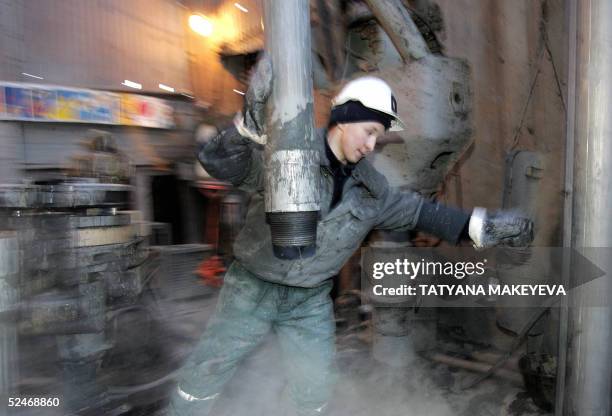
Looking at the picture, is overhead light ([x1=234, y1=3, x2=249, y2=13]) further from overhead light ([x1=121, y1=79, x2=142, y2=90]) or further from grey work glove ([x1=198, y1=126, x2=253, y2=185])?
grey work glove ([x1=198, y1=126, x2=253, y2=185])

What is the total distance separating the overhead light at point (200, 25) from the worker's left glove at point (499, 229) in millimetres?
3918

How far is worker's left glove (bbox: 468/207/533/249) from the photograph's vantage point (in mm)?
2123

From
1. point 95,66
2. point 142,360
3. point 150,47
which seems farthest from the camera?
point 150,47

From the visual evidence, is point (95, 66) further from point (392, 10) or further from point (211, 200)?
point (392, 10)

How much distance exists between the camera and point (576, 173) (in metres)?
2.09

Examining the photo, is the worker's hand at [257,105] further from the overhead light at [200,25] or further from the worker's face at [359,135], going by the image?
the overhead light at [200,25]

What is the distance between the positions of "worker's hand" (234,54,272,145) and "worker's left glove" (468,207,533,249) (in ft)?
3.83

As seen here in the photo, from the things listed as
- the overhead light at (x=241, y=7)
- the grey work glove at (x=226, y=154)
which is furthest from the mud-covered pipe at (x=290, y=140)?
the overhead light at (x=241, y=7)

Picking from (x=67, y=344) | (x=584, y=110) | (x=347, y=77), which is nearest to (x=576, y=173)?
(x=584, y=110)

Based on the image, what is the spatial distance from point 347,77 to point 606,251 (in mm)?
2055

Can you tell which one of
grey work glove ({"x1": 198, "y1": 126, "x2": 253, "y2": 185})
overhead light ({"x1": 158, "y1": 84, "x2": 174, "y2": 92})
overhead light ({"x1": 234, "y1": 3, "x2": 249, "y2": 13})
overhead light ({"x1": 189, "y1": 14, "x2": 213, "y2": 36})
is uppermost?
overhead light ({"x1": 234, "y1": 3, "x2": 249, "y2": 13})

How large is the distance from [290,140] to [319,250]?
2.54 ft

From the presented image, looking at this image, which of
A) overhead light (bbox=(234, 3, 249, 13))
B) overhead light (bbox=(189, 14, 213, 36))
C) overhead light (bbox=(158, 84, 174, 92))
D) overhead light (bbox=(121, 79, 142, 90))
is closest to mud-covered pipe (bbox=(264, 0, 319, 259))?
overhead light (bbox=(121, 79, 142, 90))

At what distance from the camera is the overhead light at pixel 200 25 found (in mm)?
4820
